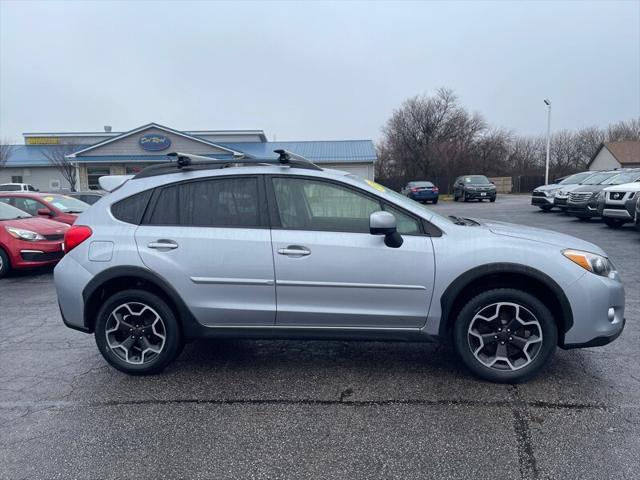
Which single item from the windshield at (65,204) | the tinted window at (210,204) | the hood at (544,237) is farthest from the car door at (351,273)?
the windshield at (65,204)

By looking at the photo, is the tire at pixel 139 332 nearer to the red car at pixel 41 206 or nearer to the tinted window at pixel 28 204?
the red car at pixel 41 206

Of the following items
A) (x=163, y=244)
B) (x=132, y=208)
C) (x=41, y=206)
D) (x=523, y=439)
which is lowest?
(x=523, y=439)

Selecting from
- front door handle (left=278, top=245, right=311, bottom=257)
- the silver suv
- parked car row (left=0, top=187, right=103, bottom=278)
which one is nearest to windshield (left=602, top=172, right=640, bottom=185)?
the silver suv

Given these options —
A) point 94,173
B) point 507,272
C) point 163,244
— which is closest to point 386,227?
A: point 507,272

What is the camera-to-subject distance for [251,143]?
1443 inches

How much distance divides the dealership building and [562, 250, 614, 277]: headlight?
1040 inches

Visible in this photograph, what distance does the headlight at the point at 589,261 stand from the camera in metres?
3.56

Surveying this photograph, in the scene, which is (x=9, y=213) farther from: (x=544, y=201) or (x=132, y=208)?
(x=544, y=201)

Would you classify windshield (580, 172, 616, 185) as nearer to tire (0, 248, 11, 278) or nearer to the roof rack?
the roof rack

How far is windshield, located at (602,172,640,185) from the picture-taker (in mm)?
15289

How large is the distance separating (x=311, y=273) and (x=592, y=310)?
210 centimetres

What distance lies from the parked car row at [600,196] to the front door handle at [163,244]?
1069 cm

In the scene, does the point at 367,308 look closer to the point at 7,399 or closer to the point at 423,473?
the point at 423,473

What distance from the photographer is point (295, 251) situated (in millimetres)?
3637
